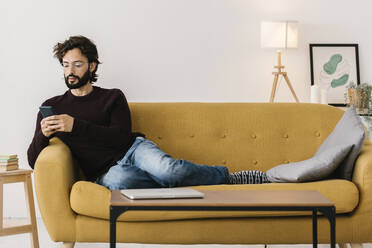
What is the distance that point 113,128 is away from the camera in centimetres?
250

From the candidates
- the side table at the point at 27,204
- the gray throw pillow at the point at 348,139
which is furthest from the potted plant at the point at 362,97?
the side table at the point at 27,204

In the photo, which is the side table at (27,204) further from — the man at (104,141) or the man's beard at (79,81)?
the man's beard at (79,81)

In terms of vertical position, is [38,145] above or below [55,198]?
above

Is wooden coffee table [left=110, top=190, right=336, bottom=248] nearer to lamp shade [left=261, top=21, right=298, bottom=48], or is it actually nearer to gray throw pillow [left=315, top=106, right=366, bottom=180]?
gray throw pillow [left=315, top=106, right=366, bottom=180]

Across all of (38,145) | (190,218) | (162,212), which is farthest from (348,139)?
(38,145)

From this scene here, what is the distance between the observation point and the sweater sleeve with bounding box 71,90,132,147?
2.40 m

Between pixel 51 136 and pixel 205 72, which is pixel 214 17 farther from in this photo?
pixel 51 136

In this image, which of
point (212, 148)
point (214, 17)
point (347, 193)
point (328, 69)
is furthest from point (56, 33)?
point (347, 193)

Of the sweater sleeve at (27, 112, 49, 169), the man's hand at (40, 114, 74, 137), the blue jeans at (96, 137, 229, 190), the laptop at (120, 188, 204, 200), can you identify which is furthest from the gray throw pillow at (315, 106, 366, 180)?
the sweater sleeve at (27, 112, 49, 169)

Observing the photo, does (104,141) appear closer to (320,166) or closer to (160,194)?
(160,194)

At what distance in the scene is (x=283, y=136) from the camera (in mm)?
2799

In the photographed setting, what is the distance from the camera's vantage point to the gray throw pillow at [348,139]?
7.38ft

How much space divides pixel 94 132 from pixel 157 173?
0.44 meters

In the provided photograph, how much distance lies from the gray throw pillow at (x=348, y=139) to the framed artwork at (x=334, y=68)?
4.01 feet
